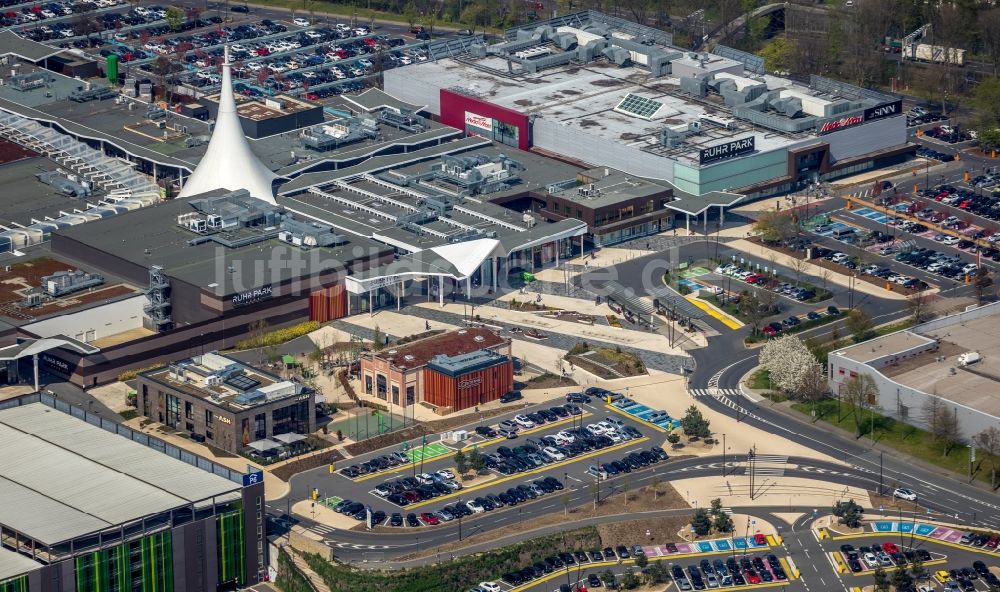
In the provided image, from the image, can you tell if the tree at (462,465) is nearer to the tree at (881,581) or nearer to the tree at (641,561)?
the tree at (641,561)

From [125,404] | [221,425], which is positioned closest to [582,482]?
[221,425]

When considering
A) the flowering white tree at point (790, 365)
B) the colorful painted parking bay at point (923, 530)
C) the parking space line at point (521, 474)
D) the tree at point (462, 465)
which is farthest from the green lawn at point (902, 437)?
the tree at point (462, 465)

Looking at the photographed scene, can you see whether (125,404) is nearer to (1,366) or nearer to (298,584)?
(1,366)

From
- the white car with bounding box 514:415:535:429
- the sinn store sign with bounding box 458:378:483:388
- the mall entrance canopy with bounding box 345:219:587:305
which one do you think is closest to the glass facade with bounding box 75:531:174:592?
the white car with bounding box 514:415:535:429

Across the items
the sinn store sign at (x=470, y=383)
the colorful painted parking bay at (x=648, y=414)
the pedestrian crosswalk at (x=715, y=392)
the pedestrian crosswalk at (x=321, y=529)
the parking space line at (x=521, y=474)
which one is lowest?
the pedestrian crosswalk at (x=321, y=529)

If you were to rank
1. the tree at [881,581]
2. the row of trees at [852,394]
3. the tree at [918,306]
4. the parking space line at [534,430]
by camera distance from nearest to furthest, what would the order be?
the tree at [881,581] → the row of trees at [852,394] → the parking space line at [534,430] → the tree at [918,306]

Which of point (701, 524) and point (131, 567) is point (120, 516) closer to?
point (131, 567)
